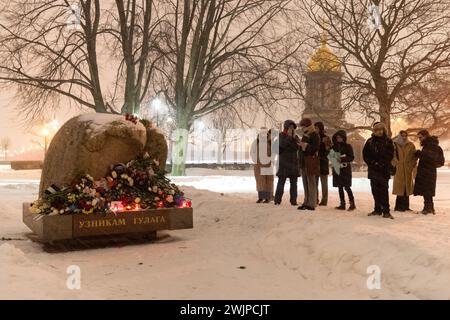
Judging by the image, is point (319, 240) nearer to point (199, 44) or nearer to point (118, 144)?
point (118, 144)

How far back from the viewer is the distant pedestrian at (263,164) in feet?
38.3

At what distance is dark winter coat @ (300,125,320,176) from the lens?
10.4 metres

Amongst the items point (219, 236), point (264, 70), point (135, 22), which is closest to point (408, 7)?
point (264, 70)

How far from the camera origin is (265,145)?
11.7m

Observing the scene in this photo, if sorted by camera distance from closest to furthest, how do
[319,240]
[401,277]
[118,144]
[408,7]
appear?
[401,277] → [319,240] → [118,144] → [408,7]

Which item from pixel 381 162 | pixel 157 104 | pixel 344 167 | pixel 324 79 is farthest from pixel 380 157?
pixel 157 104

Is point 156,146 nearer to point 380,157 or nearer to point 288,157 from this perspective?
point 288,157

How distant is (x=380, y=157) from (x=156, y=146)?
432 centimetres

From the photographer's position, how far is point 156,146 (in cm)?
938

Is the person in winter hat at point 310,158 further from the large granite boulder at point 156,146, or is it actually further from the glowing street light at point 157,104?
the glowing street light at point 157,104

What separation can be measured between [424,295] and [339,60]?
15.2 m

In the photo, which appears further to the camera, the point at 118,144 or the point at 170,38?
the point at 170,38

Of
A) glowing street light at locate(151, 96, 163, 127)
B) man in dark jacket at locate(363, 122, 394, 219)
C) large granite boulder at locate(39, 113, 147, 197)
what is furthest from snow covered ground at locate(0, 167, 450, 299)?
glowing street light at locate(151, 96, 163, 127)
